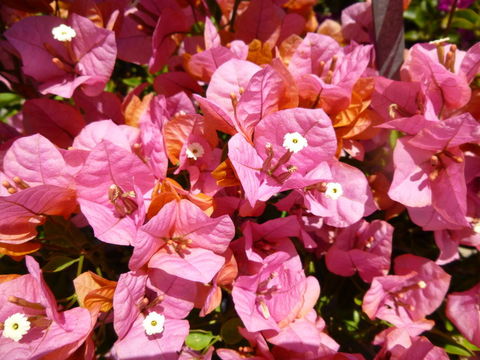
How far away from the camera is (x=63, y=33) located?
0.82 meters

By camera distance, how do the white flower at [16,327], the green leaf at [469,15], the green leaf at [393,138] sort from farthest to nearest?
the green leaf at [469,15] → the green leaf at [393,138] → the white flower at [16,327]

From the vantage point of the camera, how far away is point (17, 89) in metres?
0.97

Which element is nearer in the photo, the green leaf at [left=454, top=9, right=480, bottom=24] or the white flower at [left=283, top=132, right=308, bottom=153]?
the white flower at [left=283, top=132, right=308, bottom=153]

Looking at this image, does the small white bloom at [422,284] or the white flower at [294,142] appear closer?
the white flower at [294,142]

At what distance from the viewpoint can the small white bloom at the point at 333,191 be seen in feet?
2.50

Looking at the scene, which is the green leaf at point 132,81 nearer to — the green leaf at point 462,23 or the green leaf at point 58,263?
the green leaf at point 58,263

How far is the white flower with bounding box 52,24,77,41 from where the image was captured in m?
0.81

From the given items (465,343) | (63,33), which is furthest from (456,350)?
(63,33)

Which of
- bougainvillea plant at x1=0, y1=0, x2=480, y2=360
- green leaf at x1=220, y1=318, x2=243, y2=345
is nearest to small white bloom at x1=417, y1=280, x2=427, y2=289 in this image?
bougainvillea plant at x1=0, y1=0, x2=480, y2=360

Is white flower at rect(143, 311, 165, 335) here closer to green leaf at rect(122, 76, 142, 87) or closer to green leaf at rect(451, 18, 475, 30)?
green leaf at rect(122, 76, 142, 87)

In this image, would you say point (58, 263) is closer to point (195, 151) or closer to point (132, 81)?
point (195, 151)

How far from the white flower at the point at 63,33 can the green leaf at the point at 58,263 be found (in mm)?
435

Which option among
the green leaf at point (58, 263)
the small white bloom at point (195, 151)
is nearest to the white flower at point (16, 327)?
the green leaf at point (58, 263)

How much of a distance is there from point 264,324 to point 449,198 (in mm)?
438
